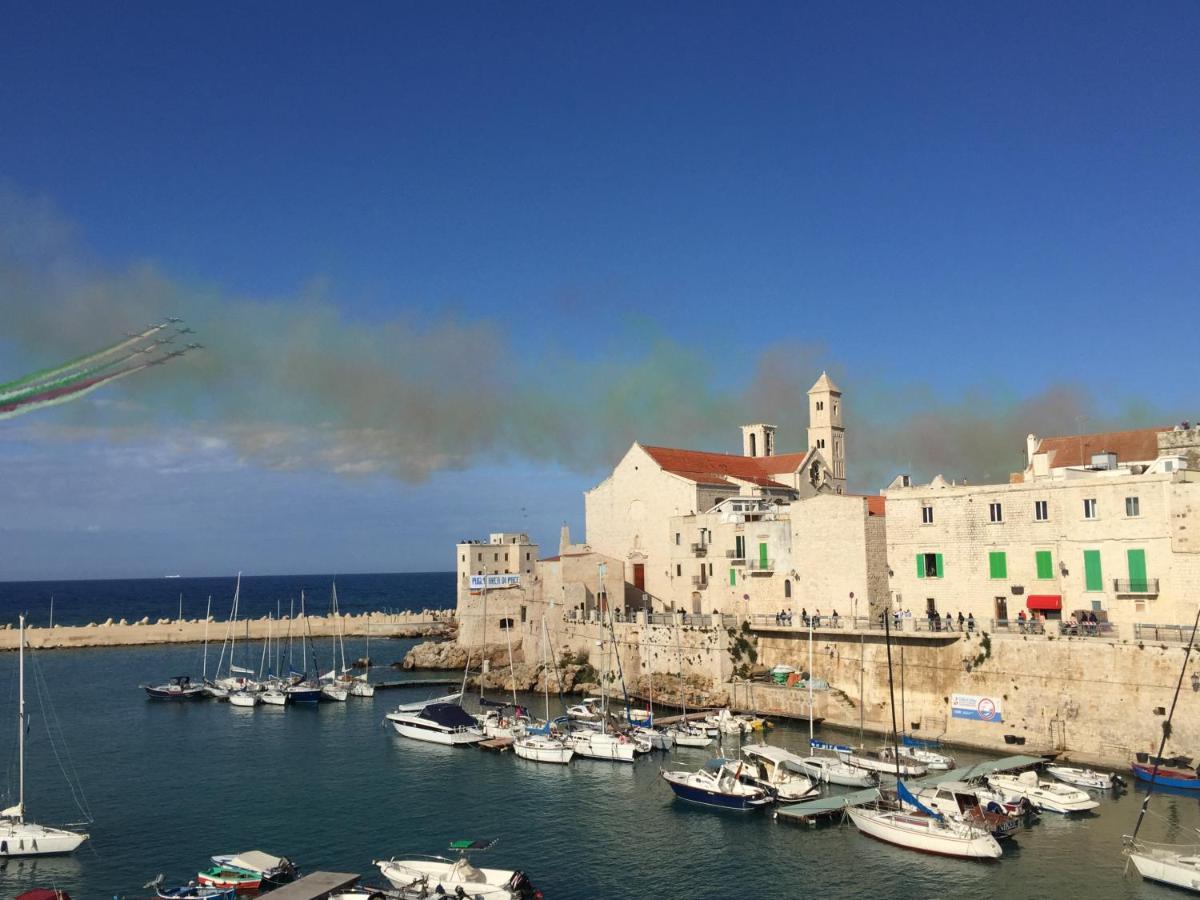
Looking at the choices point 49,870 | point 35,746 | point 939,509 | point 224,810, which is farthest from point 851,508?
point 35,746

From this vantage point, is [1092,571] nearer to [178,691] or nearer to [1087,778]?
[1087,778]

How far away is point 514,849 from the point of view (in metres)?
33.4

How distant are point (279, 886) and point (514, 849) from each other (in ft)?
26.1

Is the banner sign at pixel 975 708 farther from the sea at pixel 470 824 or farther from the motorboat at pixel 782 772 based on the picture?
the motorboat at pixel 782 772

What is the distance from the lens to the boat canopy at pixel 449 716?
52406mm

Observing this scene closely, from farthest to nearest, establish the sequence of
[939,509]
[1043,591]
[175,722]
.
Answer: [175,722]
[939,509]
[1043,591]

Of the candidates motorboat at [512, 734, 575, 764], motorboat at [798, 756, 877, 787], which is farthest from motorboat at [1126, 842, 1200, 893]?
motorboat at [512, 734, 575, 764]

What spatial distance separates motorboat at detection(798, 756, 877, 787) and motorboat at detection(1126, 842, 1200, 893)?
1162cm

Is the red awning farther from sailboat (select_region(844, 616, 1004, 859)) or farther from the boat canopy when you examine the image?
the boat canopy

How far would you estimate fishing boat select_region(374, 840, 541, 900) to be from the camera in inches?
1120

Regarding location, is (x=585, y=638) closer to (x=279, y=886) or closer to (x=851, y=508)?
(x=851, y=508)

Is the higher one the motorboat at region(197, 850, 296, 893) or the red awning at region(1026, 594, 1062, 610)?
the red awning at region(1026, 594, 1062, 610)

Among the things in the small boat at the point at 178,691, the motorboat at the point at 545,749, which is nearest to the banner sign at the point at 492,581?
the small boat at the point at 178,691

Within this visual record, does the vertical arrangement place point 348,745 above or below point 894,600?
below
